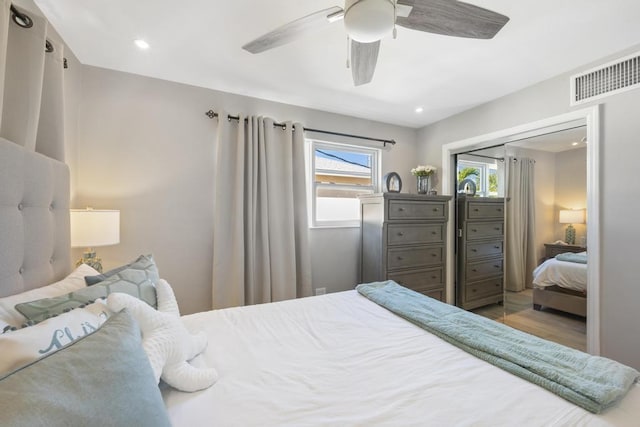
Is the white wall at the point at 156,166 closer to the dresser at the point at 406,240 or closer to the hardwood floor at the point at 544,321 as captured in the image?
the dresser at the point at 406,240

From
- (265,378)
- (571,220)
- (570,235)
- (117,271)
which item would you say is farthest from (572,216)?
(117,271)

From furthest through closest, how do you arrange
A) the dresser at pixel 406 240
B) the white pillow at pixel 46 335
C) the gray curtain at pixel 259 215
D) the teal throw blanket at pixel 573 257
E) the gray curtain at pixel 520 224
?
the dresser at pixel 406 240
the gray curtain at pixel 520 224
the gray curtain at pixel 259 215
the teal throw blanket at pixel 573 257
the white pillow at pixel 46 335

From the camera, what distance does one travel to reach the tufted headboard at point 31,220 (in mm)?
987

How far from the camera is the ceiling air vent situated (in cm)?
188

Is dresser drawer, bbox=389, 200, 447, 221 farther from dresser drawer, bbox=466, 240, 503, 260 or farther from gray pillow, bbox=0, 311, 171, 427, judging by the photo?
gray pillow, bbox=0, 311, 171, 427

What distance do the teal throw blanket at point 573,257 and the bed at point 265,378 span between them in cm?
167

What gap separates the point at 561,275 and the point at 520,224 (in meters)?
0.59

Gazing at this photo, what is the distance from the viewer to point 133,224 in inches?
89.0

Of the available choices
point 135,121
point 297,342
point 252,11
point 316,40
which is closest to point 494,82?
point 316,40

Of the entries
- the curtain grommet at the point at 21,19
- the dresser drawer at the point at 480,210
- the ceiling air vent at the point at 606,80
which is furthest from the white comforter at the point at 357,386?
the dresser drawer at the point at 480,210

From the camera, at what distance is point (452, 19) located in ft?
4.01

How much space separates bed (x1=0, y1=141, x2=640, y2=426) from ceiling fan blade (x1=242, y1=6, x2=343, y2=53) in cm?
118

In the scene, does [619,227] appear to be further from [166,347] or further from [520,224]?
[166,347]

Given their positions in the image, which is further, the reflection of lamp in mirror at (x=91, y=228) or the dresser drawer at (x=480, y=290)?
the dresser drawer at (x=480, y=290)
